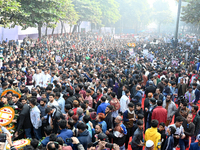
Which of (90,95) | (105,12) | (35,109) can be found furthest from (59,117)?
(105,12)

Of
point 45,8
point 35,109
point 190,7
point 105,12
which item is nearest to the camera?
point 35,109

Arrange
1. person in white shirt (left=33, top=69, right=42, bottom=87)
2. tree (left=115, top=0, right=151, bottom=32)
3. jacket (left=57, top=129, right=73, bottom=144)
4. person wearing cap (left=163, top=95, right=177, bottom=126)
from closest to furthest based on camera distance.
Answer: jacket (left=57, top=129, right=73, bottom=144)
person wearing cap (left=163, top=95, right=177, bottom=126)
person in white shirt (left=33, top=69, right=42, bottom=87)
tree (left=115, top=0, right=151, bottom=32)

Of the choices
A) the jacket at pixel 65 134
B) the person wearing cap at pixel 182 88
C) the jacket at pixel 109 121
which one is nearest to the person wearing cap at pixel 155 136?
the jacket at pixel 109 121

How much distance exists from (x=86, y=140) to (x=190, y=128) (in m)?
2.75

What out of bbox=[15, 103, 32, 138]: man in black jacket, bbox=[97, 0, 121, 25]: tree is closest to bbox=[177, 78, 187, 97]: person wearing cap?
bbox=[15, 103, 32, 138]: man in black jacket

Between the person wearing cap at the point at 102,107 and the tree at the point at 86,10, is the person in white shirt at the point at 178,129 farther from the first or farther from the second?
the tree at the point at 86,10

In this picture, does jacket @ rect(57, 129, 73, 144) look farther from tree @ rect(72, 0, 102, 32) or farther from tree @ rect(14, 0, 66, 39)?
tree @ rect(72, 0, 102, 32)

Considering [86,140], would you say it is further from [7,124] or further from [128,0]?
[128,0]

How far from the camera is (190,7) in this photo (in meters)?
21.4

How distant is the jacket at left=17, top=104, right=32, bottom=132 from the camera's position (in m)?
5.46

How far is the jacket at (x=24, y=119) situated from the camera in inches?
215

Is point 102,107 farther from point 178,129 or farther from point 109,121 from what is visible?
point 178,129

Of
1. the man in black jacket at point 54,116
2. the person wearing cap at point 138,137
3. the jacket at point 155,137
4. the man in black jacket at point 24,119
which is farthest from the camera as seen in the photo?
the man in black jacket at point 24,119

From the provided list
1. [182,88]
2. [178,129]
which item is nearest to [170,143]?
[178,129]
